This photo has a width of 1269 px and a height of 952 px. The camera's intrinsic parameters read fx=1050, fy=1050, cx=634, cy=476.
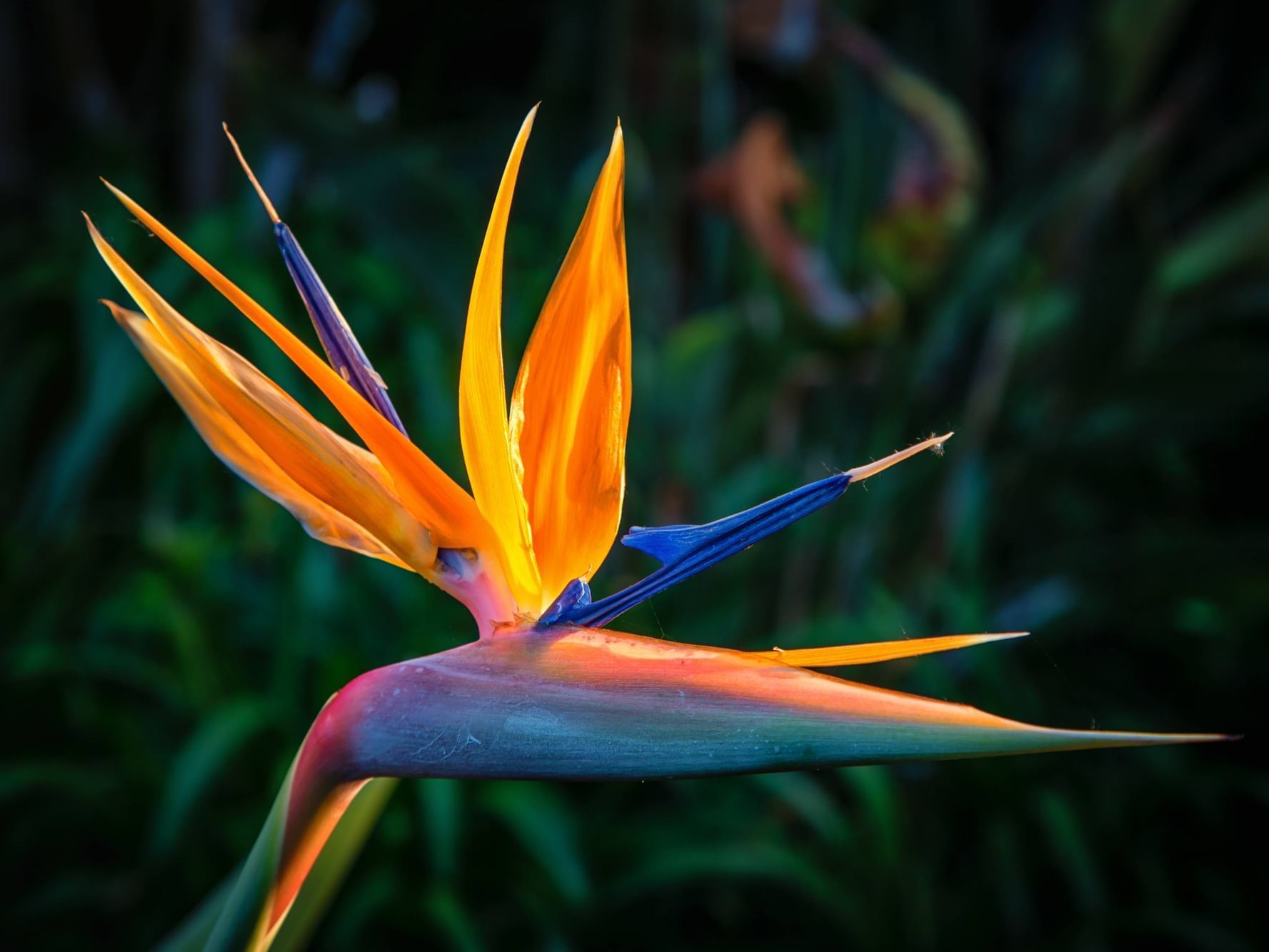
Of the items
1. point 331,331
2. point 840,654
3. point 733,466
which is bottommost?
point 840,654

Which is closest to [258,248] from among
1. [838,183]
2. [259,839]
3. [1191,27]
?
[838,183]

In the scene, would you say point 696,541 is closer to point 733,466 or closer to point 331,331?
point 331,331

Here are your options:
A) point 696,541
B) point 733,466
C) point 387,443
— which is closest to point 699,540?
point 696,541

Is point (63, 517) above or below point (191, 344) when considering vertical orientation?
above

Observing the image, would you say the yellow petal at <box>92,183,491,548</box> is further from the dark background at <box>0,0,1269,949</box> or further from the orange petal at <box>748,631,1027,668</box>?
the dark background at <box>0,0,1269,949</box>

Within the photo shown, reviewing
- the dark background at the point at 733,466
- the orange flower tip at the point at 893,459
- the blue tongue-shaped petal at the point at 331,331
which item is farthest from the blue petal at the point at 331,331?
the dark background at the point at 733,466

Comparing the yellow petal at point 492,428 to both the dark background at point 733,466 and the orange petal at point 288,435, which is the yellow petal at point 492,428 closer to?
the orange petal at point 288,435

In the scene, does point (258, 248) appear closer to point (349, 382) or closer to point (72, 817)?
point (72, 817)
